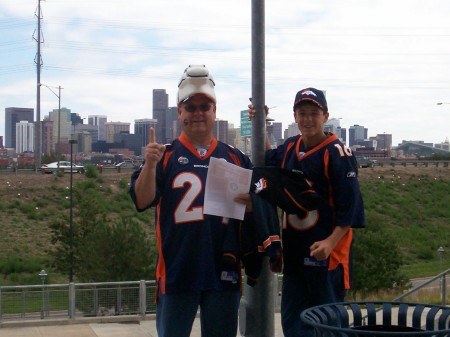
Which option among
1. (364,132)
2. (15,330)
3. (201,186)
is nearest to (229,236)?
(201,186)

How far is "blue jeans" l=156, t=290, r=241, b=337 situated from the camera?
3781 millimetres

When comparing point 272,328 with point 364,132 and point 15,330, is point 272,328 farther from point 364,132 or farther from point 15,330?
point 364,132

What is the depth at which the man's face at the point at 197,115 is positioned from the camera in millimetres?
3869

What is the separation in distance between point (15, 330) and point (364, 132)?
370 ft

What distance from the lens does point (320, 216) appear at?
3963mm

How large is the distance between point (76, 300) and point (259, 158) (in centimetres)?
1225

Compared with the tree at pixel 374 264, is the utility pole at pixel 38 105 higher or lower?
higher

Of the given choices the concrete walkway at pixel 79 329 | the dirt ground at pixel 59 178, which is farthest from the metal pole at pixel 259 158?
the dirt ground at pixel 59 178

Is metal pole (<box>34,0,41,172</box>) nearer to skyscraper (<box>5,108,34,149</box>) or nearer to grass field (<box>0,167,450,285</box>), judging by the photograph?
grass field (<box>0,167,450,285</box>)

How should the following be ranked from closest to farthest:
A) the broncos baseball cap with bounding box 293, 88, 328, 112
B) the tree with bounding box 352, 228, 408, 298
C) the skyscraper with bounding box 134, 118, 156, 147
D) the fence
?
the broncos baseball cap with bounding box 293, 88, 328, 112, the skyscraper with bounding box 134, 118, 156, 147, the fence, the tree with bounding box 352, 228, 408, 298

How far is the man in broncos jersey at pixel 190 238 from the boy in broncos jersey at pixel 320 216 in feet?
1.33

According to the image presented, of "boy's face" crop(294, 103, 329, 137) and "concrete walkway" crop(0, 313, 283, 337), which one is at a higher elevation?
"boy's face" crop(294, 103, 329, 137)

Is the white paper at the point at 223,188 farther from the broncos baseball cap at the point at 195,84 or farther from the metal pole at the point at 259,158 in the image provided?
the metal pole at the point at 259,158

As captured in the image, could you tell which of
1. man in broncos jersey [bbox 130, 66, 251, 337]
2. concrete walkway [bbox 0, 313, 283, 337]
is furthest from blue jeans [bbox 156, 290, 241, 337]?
concrete walkway [bbox 0, 313, 283, 337]
